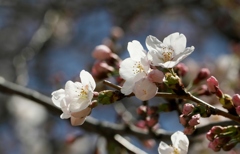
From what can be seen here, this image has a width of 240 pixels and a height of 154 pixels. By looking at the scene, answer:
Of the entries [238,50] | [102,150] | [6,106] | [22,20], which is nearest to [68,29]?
[22,20]

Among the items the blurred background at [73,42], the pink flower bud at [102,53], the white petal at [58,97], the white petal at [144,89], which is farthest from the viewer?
the blurred background at [73,42]

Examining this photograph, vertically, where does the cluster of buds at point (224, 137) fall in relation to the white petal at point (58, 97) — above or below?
above

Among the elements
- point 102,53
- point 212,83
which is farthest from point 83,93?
point 102,53

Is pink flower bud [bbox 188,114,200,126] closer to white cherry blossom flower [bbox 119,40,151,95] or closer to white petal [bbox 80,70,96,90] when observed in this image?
white cherry blossom flower [bbox 119,40,151,95]

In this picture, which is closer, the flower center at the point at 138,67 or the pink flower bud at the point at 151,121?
the flower center at the point at 138,67

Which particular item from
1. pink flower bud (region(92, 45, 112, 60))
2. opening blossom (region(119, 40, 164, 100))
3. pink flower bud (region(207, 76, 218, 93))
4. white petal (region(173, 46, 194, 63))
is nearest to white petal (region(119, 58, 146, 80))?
opening blossom (region(119, 40, 164, 100))

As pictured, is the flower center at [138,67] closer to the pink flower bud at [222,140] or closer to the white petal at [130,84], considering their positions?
the white petal at [130,84]

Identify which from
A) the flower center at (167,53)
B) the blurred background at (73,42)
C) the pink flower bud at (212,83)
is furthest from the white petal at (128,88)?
the blurred background at (73,42)

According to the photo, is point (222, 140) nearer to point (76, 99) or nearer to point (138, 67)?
point (138, 67)
